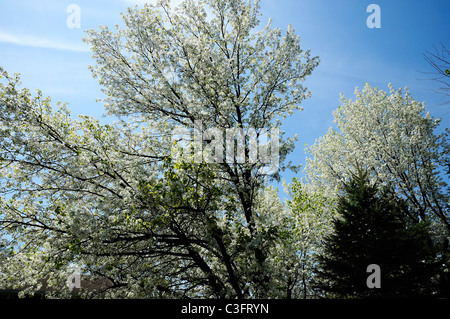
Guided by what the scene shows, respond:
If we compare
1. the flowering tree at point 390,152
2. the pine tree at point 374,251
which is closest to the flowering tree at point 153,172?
the pine tree at point 374,251

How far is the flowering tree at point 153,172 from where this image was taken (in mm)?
8367

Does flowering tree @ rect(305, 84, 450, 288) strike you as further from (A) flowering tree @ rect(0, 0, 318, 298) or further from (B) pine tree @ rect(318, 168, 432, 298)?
(A) flowering tree @ rect(0, 0, 318, 298)

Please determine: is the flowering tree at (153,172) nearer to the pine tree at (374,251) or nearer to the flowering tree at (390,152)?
the pine tree at (374,251)

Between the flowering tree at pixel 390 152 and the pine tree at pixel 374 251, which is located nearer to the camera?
the pine tree at pixel 374 251

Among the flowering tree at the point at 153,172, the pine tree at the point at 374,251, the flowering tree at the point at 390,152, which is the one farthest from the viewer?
the flowering tree at the point at 390,152

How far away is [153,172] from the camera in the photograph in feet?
29.6

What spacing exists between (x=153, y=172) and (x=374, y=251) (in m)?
10.5

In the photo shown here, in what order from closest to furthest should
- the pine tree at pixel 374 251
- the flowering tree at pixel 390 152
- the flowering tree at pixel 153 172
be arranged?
the flowering tree at pixel 153 172 → the pine tree at pixel 374 251 → the flowering tree at pixel 390 152

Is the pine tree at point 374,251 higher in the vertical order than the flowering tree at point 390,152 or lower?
lower

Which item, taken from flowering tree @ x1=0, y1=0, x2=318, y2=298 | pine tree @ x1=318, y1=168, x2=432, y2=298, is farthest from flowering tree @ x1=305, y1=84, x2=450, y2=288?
flowering tree @ x1=0, y1=0, x2=318, y2=298

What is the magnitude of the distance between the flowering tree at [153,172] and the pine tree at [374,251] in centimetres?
458

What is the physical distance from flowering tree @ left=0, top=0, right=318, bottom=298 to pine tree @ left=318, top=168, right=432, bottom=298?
180 inches
